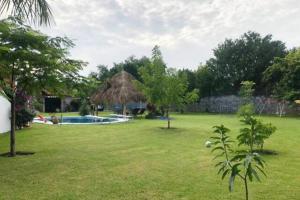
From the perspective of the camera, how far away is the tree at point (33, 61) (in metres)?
8.09

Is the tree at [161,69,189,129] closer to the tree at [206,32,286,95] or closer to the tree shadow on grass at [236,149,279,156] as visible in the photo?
the tree shadow on grass at [236,149,279,156]

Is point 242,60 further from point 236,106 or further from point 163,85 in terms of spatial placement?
point 163,85

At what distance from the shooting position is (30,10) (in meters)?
5.26

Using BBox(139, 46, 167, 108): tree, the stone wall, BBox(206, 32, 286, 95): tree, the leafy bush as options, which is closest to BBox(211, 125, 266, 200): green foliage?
BBox(139, 46, 167, 108): tree

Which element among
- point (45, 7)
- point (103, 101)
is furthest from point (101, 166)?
point (103, 101)

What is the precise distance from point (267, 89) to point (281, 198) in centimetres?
2810

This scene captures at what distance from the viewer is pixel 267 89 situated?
31.7 meters

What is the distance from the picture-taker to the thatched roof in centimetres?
2628

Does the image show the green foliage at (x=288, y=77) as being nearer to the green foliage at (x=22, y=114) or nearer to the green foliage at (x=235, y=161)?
the green foliage at (x=22, y=114)

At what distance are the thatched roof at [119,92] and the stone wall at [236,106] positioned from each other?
1023cm

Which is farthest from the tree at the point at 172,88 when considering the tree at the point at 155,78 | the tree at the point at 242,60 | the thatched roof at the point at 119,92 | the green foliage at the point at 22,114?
the tree at the point at 242,60

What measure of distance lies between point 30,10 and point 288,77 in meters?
26.1

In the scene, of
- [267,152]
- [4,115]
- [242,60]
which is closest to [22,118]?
[4,115]

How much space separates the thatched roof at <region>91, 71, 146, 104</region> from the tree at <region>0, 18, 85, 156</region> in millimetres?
16401
